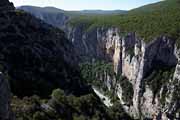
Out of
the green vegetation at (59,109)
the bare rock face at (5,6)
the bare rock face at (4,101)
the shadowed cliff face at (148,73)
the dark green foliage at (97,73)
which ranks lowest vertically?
the dark green foliage at (97,73)

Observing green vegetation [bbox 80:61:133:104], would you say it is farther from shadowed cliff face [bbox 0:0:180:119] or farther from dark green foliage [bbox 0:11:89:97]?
dark green foliage [bbox 0:11:89:97]

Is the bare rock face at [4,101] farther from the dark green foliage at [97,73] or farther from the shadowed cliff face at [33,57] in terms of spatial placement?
the dark green foliage at [97,73]

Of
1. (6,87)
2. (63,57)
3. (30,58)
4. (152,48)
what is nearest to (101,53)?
(152,48)

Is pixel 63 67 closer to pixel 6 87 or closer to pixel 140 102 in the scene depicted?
pixel 140 102

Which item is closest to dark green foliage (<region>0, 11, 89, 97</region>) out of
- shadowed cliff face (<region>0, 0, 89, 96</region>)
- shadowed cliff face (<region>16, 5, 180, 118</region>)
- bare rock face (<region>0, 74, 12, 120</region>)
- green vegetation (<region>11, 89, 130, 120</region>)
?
shadowed cliff face (<region>0, 0, 89, 96</region>)

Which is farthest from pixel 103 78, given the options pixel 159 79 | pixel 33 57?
pixel 33 57

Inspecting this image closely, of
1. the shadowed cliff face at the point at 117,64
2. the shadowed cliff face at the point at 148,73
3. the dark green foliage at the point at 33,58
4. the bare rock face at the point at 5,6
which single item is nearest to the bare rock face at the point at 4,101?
the dark green foliage at the point at 33,58

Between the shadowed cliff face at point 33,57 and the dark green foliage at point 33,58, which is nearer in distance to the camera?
the dark green foliage at point 33,58

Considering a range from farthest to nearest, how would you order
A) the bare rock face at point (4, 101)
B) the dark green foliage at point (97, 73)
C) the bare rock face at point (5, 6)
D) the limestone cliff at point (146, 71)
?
the dark green foliage at point (97, 73), the limestone cliff at point (146, 71), the bare rock face at point (5, 6), the bare rock face at point (4, 101)
